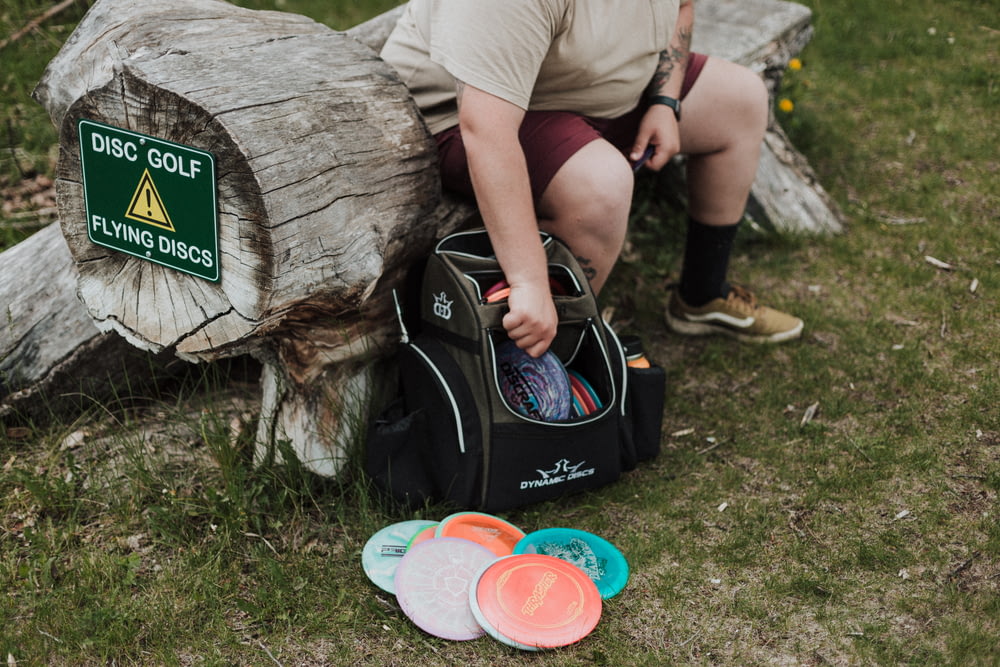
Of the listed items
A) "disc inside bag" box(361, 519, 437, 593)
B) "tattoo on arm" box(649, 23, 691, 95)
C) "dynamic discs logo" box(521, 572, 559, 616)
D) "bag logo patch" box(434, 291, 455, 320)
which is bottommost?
"disc inside bag" box(361, 519, 437, 593)

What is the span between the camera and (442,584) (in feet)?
7.13

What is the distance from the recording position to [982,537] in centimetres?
232

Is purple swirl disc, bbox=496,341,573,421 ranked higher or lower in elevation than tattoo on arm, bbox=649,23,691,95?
lower

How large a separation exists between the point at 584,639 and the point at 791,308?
175 centimetres

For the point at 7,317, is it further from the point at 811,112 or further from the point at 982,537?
the point at 811,112

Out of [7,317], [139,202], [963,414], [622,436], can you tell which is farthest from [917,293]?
[7,317]

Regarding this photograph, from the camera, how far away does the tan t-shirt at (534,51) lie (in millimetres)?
2189

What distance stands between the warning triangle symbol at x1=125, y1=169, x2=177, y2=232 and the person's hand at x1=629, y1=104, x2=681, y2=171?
1.31 metres

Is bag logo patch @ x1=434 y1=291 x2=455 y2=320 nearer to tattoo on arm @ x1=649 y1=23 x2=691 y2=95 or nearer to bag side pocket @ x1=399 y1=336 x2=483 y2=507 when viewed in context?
bag side pocket @ x1=399 y1=336 x2=483 y2=507

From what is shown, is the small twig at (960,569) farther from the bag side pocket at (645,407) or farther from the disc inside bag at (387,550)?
the disc inside bag at (387,550)

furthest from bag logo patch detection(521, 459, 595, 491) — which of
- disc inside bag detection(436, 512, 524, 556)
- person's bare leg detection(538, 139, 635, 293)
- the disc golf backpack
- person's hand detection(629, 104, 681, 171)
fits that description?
person's hand detection(629, 104, 681, 171)

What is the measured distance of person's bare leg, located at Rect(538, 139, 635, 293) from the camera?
2.47 m

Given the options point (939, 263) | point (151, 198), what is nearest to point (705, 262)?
point (939, 263)

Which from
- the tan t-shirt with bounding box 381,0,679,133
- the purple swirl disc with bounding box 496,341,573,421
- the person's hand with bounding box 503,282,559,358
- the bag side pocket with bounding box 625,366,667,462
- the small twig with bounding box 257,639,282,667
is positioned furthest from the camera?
the bag side pocket with bounding box 625,366,667,462
